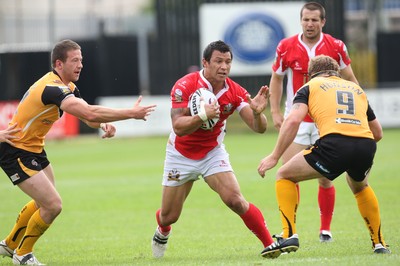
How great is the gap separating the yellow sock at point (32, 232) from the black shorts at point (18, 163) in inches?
17.1

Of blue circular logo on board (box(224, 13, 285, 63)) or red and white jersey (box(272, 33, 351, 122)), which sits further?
blue circular logo on board (box(224, 13, 285, 63))

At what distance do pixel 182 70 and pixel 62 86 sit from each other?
22497 mm

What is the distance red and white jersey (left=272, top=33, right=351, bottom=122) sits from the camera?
34.7ft

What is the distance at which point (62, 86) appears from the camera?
8.93 metres

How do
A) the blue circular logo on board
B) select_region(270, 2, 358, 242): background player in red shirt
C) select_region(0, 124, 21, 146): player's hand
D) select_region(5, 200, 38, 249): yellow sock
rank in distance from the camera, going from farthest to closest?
1. the blue circular logo on board
2. select_region(270, 2, 358, 242): background player in red shirt
3. select_region(5, 200, 38, 249): yellow sock
4. select_region(0, 124, 21, 146): player's hand

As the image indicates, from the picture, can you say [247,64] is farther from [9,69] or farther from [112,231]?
[112,231]

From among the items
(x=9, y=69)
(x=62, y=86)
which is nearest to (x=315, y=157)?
(x=62, y=86)

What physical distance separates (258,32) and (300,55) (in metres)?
20.2

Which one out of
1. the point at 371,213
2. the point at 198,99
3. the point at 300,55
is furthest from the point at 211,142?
the point at 300,55

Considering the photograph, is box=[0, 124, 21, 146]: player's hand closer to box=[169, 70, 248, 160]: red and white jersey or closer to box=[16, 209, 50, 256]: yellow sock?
box=[16, 209, 50, 256]: yellow sock

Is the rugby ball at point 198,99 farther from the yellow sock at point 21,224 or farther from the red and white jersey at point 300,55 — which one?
the yellow sock at point 21,224

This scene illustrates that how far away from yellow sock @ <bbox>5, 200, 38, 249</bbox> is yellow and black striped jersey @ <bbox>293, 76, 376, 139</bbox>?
3.20 meters

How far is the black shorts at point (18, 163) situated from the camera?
9094 mm

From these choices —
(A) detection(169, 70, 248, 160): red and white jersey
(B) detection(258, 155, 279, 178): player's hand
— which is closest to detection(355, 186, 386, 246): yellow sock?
(B) detection(258, 155, 279, 178): player's hand
